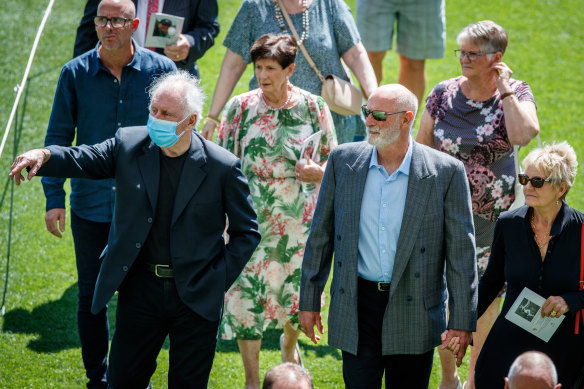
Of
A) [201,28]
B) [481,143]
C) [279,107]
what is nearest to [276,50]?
[279,107]

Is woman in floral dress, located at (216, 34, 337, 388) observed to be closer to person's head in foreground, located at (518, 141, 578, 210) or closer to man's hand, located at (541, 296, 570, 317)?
person's head in foreground, located at (518, 141, 578, 210)

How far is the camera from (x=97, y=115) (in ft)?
19.7

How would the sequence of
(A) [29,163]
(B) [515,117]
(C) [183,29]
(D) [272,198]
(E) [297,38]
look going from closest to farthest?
(A) [29,163]
(B) [515,117]
(D) [272,198]
(E) [297,38]
(C) [183,29]

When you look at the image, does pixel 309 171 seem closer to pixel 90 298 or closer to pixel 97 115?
pixel 97 115

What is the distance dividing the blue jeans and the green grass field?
460 mm

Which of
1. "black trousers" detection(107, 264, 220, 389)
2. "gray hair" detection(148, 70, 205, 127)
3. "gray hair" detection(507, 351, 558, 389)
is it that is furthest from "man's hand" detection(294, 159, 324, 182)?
"gray hair" detection(507, 351, 558, 389)

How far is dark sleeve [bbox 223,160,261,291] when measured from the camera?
199 inches

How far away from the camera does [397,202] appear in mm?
4902

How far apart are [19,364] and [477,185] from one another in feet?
11.5

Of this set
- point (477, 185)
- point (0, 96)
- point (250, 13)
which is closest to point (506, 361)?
point (477, 185)

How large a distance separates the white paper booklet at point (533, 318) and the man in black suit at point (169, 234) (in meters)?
1.54

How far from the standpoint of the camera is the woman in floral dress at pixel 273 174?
239 inches

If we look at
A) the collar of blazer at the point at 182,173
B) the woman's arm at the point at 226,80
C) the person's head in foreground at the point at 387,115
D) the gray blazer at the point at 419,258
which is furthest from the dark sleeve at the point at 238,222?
the woman's arm at the point at 226,80

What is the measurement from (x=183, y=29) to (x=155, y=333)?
10.6ft
